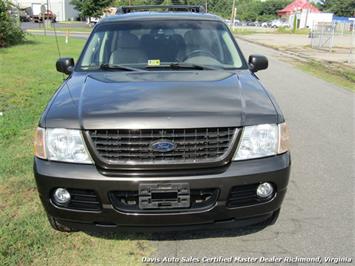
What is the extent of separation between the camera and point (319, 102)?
9812 mm

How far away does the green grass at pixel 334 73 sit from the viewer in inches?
511

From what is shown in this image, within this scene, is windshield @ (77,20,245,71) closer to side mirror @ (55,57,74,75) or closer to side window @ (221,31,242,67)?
side window @ (221,31,242,67)

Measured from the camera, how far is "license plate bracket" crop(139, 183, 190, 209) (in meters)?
3.07

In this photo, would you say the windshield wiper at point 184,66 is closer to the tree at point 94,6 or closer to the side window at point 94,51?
the side window at point 94,51

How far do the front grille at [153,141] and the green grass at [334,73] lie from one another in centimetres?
959

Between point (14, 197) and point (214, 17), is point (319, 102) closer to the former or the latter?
point (214, 17)

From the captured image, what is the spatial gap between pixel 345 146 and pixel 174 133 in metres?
4.13

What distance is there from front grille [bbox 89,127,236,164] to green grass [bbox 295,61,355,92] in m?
9.59

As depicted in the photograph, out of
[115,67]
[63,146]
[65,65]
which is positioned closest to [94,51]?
[65,65]

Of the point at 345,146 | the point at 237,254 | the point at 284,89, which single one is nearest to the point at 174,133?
the point at 237,254

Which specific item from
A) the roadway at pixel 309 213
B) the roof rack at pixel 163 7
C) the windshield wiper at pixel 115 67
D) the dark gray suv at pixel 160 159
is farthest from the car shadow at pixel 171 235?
the roof rack at pixel 163 7

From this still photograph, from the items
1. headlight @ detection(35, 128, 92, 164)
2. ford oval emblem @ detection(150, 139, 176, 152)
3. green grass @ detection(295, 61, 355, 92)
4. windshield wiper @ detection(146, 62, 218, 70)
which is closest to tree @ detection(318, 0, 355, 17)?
green grass @ detection(295, 61, 355, 92)

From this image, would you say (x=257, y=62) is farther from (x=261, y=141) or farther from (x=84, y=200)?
(x=84, y=200)

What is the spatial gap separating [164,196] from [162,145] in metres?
0.35
